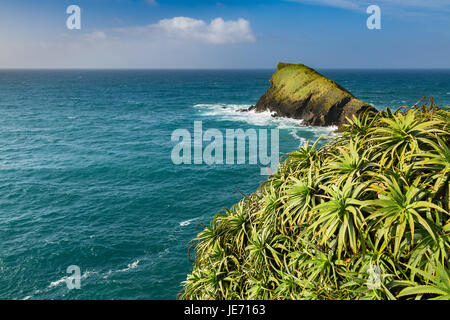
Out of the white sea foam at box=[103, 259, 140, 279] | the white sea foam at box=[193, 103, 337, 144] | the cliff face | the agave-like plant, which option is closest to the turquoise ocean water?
the white sea foam at box=[103, 259, 140, 279]

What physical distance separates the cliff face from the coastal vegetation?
154ft

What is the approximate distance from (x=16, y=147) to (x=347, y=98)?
194ft

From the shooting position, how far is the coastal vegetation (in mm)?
6357

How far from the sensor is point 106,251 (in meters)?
25.2

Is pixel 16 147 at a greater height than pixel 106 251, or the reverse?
pixel 16 147

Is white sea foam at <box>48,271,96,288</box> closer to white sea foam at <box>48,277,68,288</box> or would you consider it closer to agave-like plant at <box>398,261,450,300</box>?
white sea foam at <box>48,277,68,288</box>

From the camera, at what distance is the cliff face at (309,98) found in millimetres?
54938

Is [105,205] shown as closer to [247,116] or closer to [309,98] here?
[309,98]

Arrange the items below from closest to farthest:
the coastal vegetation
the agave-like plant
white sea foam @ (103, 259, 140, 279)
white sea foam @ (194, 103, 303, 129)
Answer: the agave-like plant, the coastal vegetation, white sea foam @ (103, 259, 140, 279), white sea foam @ (194, 103, 303, 129)

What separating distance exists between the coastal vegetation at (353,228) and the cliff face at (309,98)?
46.8 metres

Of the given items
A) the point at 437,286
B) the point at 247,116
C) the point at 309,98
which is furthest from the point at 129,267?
the point at 247,116

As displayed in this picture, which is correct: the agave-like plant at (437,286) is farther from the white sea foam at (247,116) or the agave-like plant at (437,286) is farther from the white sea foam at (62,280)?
the white sea foam at (247,116)
